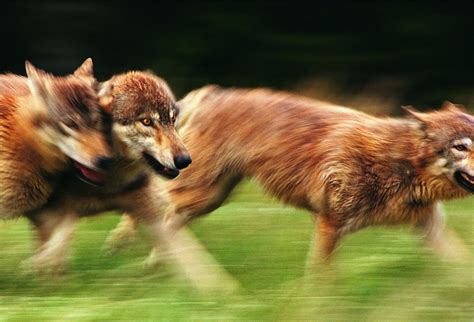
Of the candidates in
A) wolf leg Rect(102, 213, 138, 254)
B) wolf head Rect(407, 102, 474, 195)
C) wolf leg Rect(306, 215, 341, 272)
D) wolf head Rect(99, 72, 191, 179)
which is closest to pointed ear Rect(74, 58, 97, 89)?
wolf head Rect(99, 72, 191, 179)

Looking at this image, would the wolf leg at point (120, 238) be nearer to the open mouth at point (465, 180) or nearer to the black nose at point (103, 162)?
the black nose at point (103, 162)

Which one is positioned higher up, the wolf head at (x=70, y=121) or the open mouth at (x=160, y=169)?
the wolf head at (x=70, y=121)

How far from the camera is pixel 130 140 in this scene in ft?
22.2

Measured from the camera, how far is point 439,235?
7445mm

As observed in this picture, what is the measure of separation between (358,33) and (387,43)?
360 mm

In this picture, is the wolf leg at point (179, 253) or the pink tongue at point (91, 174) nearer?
the pink tongue at point (91, 174)

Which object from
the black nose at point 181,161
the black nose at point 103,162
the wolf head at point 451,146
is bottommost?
the wolf head at point 451,146

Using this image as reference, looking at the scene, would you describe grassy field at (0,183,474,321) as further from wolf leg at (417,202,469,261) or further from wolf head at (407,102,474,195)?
wolf head at (407,102,474,195)

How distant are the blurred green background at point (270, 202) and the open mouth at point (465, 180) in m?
0.51

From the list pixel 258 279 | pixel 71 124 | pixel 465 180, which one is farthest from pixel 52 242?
pixel 465 180

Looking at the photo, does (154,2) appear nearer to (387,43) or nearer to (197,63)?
(197,63)

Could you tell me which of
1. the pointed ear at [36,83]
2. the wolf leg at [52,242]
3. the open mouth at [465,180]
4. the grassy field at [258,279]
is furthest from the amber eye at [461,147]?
the pointed ear at [36,83]

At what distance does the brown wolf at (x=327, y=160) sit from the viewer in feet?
24.0

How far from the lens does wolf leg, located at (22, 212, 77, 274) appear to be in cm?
689
